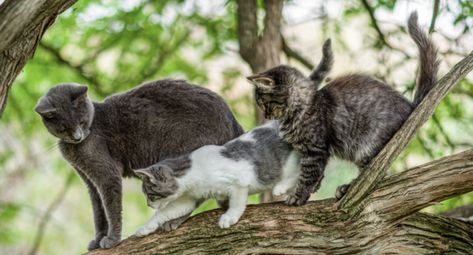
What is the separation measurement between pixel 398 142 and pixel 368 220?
1.72 ft

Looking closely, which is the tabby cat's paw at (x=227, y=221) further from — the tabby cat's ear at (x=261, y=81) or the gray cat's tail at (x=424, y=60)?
the gray cat's tail at (x=424, y=60)

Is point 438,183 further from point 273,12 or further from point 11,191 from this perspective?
point 11,191

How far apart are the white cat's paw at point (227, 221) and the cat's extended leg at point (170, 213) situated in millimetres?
315

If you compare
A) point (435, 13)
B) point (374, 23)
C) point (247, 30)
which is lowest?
point (435, 13)

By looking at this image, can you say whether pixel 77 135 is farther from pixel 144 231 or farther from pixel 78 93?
pixel 144 231

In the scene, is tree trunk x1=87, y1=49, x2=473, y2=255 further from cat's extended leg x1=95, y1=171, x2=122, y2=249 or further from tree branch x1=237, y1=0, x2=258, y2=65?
tree branch x1=237, y1=0, x2=258, y2=65

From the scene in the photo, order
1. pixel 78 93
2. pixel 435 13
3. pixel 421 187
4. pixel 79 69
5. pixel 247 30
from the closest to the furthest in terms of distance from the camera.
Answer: pixel 421 187
pixel 78 93
pixel 435 13
pixel 247 30
pixel 79 69

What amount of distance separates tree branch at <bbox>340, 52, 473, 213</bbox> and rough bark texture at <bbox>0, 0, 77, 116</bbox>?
2049 mm

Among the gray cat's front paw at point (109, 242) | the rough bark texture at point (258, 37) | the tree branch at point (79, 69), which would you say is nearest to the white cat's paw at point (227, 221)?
the gray cat's front paw at point (109, 242)

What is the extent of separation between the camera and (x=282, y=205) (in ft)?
14.2

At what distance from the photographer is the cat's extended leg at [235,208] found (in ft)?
13.8

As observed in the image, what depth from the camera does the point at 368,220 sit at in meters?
4.15

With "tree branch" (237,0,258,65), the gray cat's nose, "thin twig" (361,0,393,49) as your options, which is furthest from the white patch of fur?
"thin twig" (361,0,393,49)

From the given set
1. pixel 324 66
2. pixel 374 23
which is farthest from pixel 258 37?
pixel 324 66
